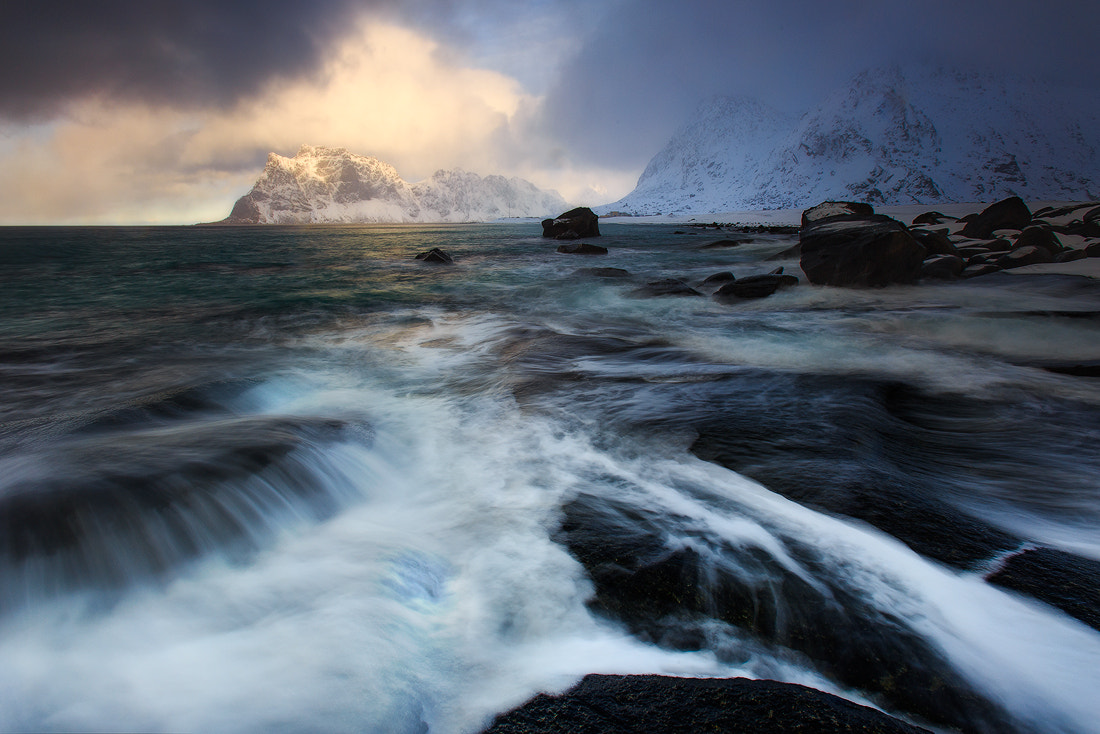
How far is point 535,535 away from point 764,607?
1.30 m

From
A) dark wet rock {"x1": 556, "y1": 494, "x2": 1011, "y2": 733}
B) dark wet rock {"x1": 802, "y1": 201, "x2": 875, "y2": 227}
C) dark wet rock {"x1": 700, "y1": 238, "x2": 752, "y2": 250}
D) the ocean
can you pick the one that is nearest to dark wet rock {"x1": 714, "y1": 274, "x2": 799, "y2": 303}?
dark wet rock {"x1": 802, "y1": 201, "x2": 875, "y2": 227}

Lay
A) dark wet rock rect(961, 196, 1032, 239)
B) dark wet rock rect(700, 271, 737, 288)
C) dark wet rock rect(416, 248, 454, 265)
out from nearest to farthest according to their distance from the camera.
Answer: dark wet rock rect(700, 271, 737, 288) < dark wet rock rect(961, 196, 1032, 239) < dark wet rock rect(416, 248, 454, 265)

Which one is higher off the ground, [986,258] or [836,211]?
[836,211]

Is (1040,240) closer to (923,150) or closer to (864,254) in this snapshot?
(864,254)

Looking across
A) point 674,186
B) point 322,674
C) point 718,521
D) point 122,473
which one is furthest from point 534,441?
point 674,186

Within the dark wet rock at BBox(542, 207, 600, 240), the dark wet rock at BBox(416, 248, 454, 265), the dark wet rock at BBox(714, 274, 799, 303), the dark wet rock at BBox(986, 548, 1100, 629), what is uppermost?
the dark wet rock at BBox(542, 207, 600, 240)

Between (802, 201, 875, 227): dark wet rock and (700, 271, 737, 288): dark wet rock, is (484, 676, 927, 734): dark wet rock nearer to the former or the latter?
(700, 271, 737, 288): dark wet rock

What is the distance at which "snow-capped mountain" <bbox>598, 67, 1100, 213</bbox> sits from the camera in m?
80.9

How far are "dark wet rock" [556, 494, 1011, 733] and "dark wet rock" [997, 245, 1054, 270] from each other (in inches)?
616

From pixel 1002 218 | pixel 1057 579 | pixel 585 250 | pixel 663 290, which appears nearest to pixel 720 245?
pixel 585 250

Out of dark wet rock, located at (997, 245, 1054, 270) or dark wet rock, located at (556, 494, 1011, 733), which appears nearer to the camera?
dark wet rock, located at (556, 494, 1011, 733)

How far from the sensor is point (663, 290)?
12383mm

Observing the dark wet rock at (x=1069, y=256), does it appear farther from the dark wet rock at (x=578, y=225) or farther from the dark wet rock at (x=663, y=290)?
the dark wet rock at (x=578, y=225)

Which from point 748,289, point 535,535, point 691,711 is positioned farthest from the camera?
point 748,289
